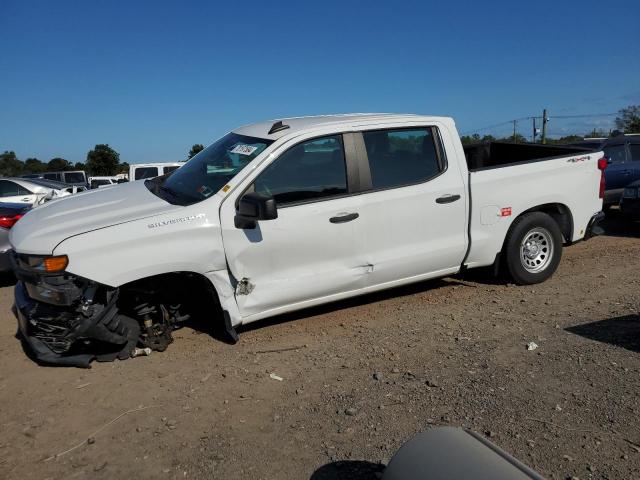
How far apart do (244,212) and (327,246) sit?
83 centimetres

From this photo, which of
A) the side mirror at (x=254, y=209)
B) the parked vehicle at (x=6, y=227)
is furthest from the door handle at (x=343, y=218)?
the parked vehicle at (x=6, y=227)

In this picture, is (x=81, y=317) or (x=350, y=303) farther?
(x=350, y=303)

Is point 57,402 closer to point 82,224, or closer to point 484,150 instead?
point 82,224

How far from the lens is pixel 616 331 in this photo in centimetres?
438

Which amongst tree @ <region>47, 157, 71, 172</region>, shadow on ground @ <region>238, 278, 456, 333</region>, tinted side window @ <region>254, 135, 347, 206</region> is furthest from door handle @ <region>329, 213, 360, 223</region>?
tree @ <region>47, 157, 71, 172</region>

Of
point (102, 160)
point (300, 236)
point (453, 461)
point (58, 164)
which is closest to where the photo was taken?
point (453, 461)

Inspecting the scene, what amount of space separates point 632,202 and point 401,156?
231 inches

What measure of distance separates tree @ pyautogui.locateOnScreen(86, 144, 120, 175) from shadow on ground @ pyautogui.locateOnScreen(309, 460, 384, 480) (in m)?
61.1

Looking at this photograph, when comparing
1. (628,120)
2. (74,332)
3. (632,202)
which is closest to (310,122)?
(74,332)

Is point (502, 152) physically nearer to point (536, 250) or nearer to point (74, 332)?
point (536, 250)

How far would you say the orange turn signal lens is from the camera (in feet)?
12.1

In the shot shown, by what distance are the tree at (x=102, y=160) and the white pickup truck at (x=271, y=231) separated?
57966mm

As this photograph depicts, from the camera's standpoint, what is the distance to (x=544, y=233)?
18.5 feet

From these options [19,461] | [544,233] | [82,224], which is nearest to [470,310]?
[544,233]
